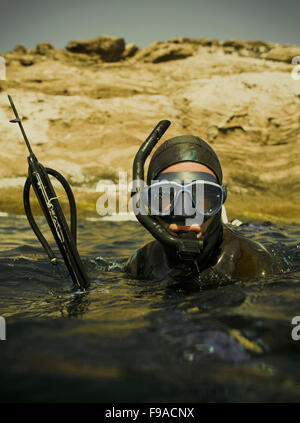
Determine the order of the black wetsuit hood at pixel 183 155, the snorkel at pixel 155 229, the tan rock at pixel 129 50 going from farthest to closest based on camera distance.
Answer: the tan rock at pixel 129 50 → the black wetsuit hood at pixel 183 155 → the snorkel at pixel 155 229

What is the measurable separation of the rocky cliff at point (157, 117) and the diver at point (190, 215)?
6.78 meters

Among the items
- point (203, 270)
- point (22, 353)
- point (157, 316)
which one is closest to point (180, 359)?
point (157, 316)

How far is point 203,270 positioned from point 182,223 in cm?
44

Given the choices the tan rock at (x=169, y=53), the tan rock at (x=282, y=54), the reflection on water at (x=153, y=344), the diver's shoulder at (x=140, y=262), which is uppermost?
the tan rock at (x=169, y=53)

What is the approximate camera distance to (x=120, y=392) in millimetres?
1150

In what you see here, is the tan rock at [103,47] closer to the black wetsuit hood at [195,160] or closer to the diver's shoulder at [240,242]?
the black wetsuit hood at [195,160]

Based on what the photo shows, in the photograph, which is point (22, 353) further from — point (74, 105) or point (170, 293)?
point (74, 105)

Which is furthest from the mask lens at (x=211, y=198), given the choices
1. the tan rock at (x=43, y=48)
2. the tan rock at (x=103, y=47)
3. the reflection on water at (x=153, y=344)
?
the tan rock at (x=43, y=48)

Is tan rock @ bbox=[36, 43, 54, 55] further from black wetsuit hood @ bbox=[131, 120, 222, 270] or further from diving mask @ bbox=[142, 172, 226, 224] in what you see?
diving mask @ bbox=[142, 172, 226, 224]

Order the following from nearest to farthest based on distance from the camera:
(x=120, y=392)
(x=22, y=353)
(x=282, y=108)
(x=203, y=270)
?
(x=120, y=392) < (x=22, y=353) < (x=203, y=270) < (x=282, y=108)

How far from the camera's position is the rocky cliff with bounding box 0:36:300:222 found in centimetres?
1105

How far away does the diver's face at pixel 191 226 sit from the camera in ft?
7.71

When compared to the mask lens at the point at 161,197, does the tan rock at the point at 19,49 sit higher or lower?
higher

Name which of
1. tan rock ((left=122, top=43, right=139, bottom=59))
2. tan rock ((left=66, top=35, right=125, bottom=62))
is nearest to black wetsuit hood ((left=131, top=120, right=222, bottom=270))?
tan rock ((left=66, top=35, right=125, bottom=62))
